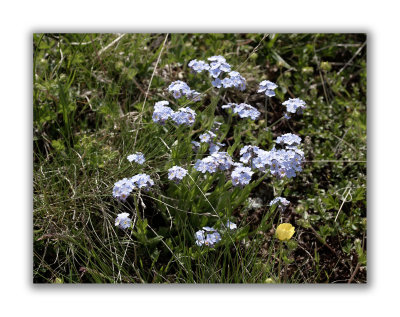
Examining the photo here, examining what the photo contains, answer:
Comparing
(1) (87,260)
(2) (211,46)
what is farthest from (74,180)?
(2) (211,46)

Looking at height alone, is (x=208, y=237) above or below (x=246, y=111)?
below

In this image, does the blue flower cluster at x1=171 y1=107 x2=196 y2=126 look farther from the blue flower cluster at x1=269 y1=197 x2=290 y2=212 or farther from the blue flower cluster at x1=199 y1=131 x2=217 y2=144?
the blue flower cluster at x1=269 y1=197 x2=290 y2=212

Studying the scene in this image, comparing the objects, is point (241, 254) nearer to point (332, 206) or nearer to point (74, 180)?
point (332, 206)
